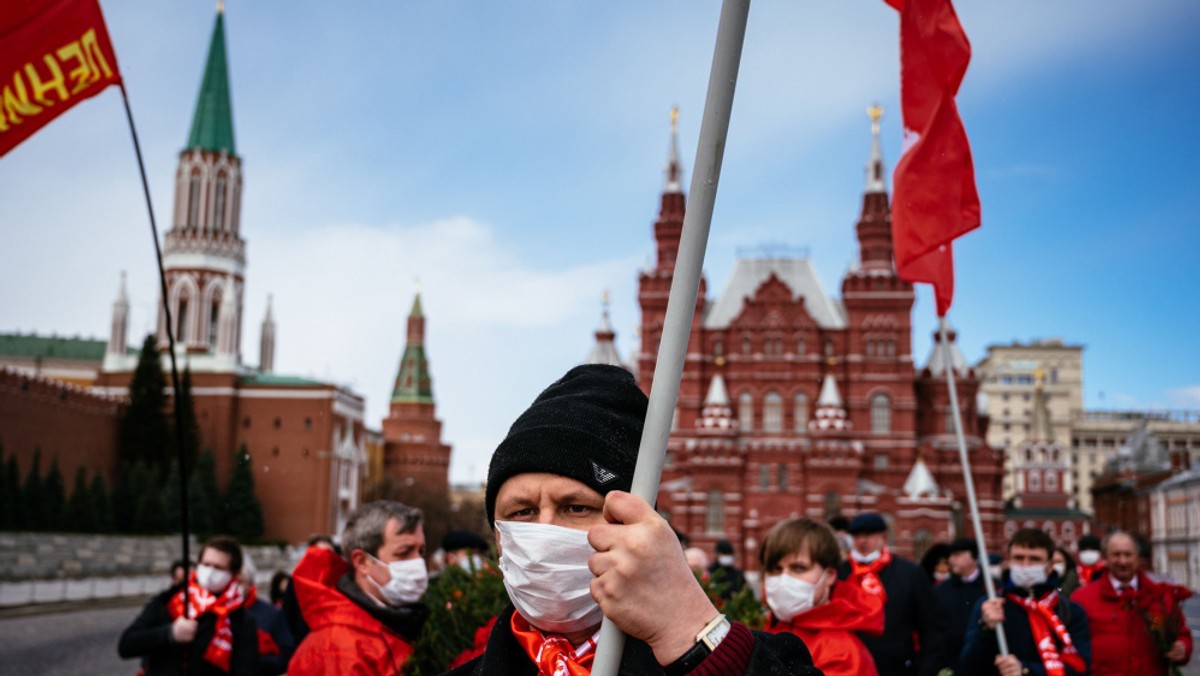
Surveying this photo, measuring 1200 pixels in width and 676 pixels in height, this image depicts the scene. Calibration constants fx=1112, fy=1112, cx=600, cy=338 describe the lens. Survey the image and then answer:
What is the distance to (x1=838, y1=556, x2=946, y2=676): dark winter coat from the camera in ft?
19.4

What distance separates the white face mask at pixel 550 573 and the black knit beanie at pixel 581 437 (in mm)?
114

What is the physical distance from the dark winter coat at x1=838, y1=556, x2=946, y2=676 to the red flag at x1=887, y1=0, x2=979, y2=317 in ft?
6.24

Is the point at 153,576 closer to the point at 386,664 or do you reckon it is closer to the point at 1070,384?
the point at 386,664

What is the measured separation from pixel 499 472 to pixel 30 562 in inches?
908

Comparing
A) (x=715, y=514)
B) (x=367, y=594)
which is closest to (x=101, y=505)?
(x=715, y=514)

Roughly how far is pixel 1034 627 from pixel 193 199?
230ft

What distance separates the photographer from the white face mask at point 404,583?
3807 mm

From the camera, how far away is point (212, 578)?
5.04m

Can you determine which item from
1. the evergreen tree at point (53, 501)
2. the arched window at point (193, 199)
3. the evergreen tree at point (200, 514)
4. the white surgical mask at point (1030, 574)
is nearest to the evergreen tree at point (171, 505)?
the evergreen tree at point (200, 514)

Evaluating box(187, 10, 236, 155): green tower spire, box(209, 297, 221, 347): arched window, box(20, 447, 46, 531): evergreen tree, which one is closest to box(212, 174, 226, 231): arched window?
box(187, 10, 236, 155): green tower spire

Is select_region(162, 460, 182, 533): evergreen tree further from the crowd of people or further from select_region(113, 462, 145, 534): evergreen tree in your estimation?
the crowd of people

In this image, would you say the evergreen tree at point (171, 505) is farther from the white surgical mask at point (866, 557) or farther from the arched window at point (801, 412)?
the white surgical mask at point (866, 557)

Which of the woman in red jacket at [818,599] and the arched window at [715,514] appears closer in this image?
the woman in red jacket at [818,599]

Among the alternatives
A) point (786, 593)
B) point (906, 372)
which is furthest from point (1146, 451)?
point (786, 593)
